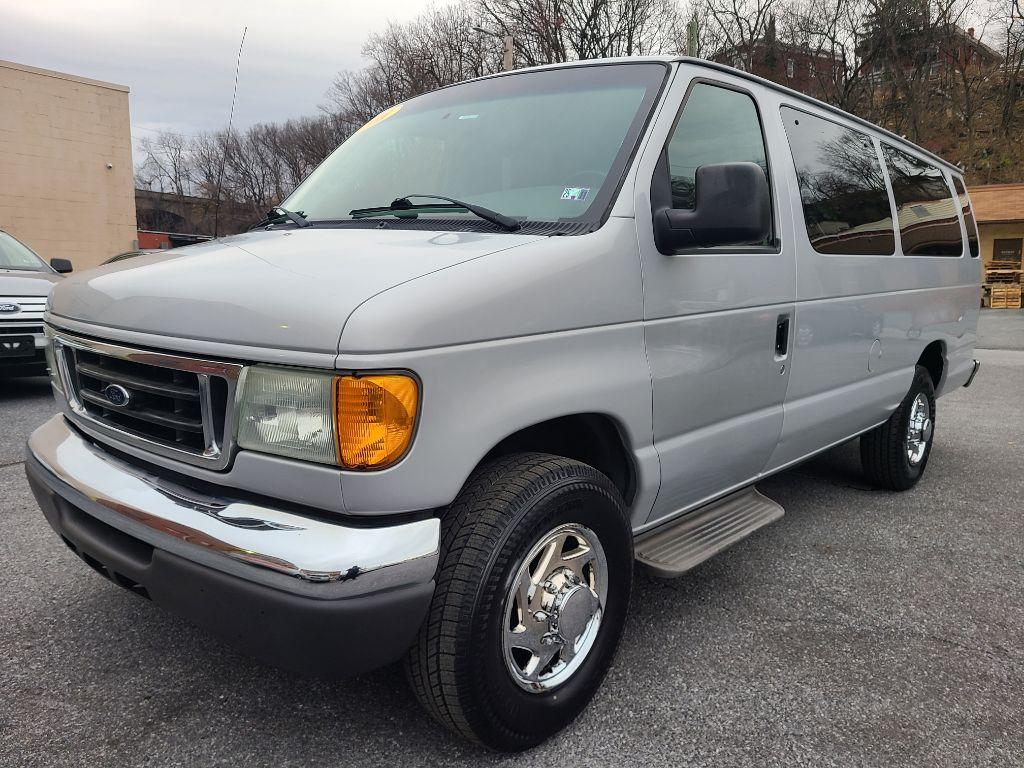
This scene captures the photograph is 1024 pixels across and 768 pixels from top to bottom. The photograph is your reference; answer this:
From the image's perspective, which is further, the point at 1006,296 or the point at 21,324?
the point at 1006,296

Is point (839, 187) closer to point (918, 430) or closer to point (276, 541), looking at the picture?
point (918, 430)

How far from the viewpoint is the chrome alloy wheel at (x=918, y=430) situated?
14.8 feet

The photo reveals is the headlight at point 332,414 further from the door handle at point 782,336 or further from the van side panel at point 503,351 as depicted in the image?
the door handle at point 782,336

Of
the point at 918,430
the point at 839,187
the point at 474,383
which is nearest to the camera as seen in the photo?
the point at 474,383

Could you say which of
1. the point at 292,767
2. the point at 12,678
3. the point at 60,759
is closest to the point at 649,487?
the point at 292,767

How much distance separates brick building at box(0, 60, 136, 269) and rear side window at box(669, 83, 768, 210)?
78.2ft

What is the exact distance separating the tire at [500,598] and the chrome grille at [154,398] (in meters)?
0.62

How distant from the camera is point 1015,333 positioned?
15836mm

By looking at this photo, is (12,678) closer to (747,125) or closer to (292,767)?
(292,767)

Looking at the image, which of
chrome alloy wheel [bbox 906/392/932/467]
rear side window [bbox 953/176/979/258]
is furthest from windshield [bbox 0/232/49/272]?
rear side window [bbox 953/176/979/258]

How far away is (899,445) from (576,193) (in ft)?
9.88

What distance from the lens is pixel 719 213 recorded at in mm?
2227

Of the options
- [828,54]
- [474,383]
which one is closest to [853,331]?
[474,383]

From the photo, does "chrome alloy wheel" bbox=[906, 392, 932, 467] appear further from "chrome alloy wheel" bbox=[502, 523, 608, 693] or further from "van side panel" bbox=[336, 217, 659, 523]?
"chrome alloy wheel" bbox=[502, 523, 608, 693]
